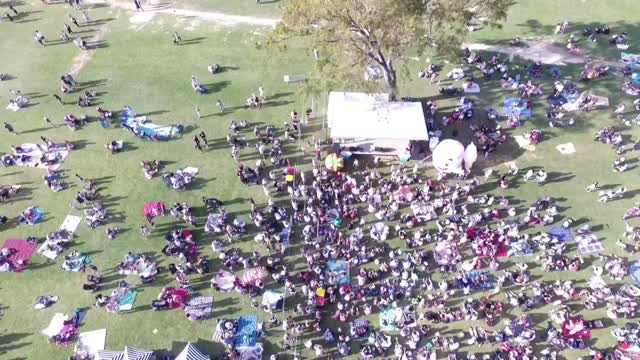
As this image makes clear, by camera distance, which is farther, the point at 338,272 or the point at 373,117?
the point at 373,117

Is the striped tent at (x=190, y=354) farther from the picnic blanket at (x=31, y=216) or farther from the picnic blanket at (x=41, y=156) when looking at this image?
the picnic blanket at (x=41, y=156)

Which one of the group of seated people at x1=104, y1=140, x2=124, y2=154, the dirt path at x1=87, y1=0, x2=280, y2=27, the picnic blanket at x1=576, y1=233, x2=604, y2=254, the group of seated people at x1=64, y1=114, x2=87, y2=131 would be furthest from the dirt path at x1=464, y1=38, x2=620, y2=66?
the group of seated people at x1=64, y1=114, x2=87, y2=131

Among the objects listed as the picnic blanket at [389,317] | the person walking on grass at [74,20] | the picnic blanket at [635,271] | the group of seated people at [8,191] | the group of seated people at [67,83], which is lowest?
the picnic blanket at [389,317]

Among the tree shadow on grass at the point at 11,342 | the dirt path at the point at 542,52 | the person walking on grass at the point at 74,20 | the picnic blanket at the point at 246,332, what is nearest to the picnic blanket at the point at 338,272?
the picnic blanket at the point at 246,332

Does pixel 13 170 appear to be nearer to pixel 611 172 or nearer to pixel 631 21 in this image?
pixel 611 172

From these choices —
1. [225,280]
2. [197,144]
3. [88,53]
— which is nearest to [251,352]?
[225,280]

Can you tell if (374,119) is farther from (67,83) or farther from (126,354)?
(67,83)

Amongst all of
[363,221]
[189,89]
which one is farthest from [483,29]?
[189,89]
